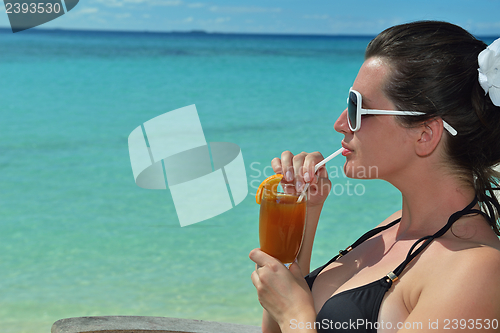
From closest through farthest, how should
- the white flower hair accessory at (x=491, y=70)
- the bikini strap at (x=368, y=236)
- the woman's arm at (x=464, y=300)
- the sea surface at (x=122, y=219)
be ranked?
the woman's arm at (x=464, y=300) → the white flower hair accessory at (x=491, y=70) → the bikini strap at (x=368, y=236) → the sea surface at (x=122, y=219)

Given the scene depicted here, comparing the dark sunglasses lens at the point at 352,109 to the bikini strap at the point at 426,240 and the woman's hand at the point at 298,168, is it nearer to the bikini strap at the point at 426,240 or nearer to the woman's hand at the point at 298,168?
the woman's hand at the point at 298,168

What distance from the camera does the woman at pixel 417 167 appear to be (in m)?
1.32

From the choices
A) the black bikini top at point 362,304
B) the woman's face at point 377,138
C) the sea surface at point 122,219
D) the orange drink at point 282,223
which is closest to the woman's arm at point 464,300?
the black bikini top at point 362,304

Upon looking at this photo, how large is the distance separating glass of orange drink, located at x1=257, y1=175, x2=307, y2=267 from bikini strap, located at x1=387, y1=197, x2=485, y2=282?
14.1 inches

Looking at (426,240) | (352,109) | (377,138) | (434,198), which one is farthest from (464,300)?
(352,109)

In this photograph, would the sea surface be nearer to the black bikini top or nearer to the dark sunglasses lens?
the black bikini top

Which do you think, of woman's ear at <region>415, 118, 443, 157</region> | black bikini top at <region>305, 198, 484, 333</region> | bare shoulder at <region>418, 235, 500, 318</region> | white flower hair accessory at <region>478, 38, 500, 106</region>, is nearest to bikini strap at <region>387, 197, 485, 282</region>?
black bikini top at <region>305, 198, 484, 333</region>

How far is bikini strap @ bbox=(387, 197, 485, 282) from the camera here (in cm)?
137

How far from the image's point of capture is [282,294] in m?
1.42

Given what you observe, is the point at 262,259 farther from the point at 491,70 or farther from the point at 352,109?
the point at 491,70

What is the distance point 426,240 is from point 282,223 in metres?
0.46

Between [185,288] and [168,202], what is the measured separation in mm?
1862

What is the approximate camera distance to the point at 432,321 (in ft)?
3.73

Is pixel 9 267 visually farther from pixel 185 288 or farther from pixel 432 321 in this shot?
pixel 432 321
